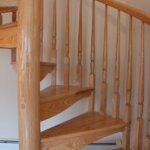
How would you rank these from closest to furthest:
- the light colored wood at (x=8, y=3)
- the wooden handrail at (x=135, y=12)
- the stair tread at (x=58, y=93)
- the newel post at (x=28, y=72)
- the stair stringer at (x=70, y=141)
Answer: the newel post at (x=28, y=72) < the stair stringer at (x=70, y=141) < the stair tread at (x=58, y=93) < the wooden handrail at (x=135, y=12) < the light colored wood at (x=8, y=3)

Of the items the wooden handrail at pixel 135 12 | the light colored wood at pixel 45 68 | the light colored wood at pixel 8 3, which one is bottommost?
the light colored wood at pixel 45 68

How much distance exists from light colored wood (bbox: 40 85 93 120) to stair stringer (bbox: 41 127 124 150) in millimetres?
169

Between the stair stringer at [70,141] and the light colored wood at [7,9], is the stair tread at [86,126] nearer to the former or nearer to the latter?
the stair stringer at [70,141]

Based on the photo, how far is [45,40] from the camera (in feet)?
8.43

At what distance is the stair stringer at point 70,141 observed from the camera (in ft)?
5.28

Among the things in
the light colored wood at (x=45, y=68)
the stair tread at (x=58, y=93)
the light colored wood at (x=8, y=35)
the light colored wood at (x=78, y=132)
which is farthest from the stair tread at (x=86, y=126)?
the light colored wood at (x=8, y=35)

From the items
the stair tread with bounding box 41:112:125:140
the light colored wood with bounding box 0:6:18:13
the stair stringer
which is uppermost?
the light colored wood with bounding box 0:6:18:13

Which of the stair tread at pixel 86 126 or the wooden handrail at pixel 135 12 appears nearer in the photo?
the stair tread at pixel 86 126

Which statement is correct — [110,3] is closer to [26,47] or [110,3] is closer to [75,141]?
[26,47]

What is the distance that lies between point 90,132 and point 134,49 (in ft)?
3.97

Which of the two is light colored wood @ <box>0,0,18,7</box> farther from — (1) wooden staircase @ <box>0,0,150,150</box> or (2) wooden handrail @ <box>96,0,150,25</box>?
(2) wooden handrail @ <box>96,0,150,25</box>

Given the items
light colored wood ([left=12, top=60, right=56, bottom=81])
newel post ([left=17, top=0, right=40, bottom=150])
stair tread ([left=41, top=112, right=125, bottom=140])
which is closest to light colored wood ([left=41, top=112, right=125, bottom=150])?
stair tread ([left=41, top=112, right=125, bottom=140])

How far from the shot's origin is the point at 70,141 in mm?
1694

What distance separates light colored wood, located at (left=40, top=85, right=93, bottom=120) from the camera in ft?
5.55
